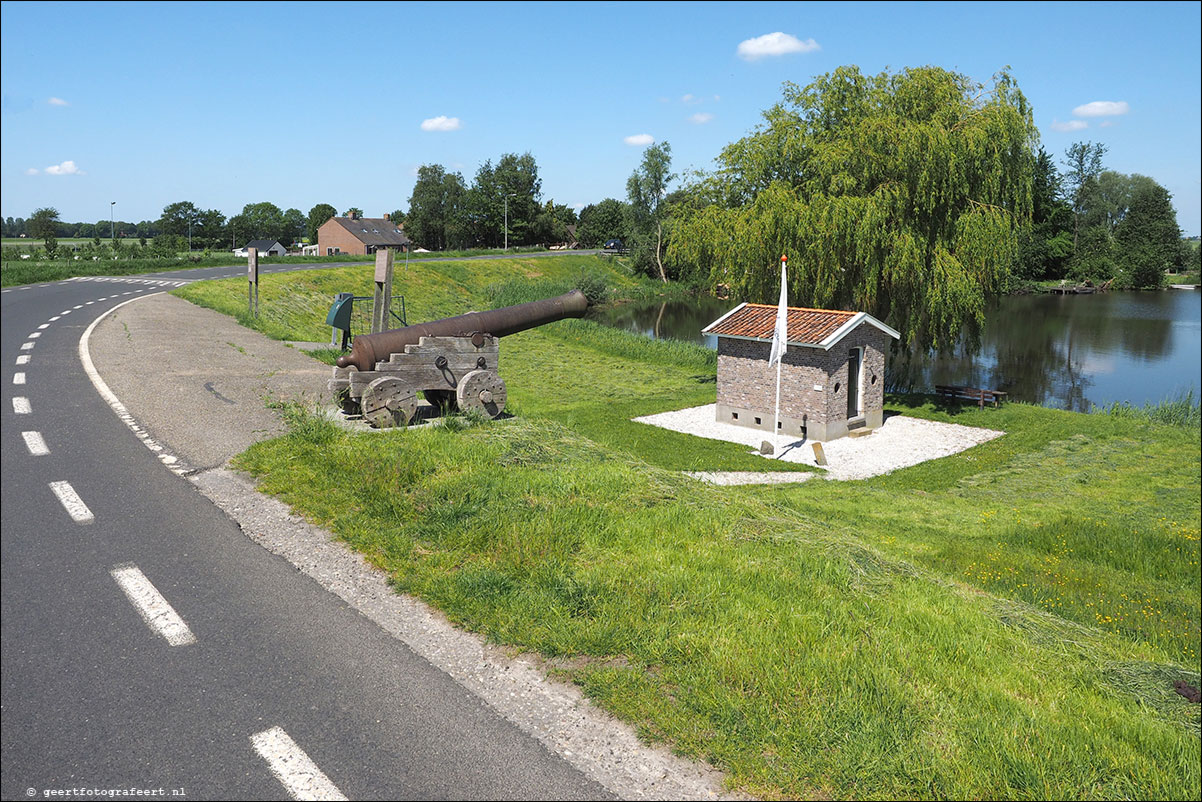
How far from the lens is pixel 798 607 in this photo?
20.9 ft

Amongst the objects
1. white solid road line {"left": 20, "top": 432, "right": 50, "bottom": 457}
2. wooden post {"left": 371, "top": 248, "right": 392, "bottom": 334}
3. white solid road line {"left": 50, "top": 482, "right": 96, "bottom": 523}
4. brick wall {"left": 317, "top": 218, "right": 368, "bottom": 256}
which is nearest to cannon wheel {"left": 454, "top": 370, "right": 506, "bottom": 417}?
wooden post {"left": 371, "top": 248, "right": 392, "bottom": 334}

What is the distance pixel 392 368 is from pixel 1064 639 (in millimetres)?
9278

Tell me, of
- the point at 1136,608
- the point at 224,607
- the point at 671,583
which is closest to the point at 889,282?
the point at 1136,608

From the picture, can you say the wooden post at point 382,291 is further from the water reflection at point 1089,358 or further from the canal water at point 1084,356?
the water reflection at point 1089,358

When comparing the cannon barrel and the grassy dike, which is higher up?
the cannon barrel

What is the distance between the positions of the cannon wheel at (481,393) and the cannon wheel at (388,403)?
0.83m

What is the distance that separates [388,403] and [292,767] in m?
8.33

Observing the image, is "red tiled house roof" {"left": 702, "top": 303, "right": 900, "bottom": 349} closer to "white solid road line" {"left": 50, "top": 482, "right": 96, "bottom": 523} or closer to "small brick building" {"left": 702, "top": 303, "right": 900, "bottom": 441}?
"small brick building" {"left": 702, "top": 303, "right": 900, "bottom": 441}

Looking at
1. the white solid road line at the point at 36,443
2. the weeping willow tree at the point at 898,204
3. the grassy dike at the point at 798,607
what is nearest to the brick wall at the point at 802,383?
the weeping willow tree at the point at 898,204

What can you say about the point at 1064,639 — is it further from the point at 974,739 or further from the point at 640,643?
Answer: the point at 640,643

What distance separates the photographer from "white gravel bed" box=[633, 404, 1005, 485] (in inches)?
784

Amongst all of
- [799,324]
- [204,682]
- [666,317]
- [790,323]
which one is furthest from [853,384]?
[666,317]

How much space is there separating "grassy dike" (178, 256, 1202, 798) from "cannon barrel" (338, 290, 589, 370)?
5.75 feet

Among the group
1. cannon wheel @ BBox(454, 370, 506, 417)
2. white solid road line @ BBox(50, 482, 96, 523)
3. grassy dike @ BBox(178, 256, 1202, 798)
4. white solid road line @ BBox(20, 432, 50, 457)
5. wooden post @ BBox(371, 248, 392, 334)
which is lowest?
grassy dike @ BBox(178, 256, 1202, 798)
